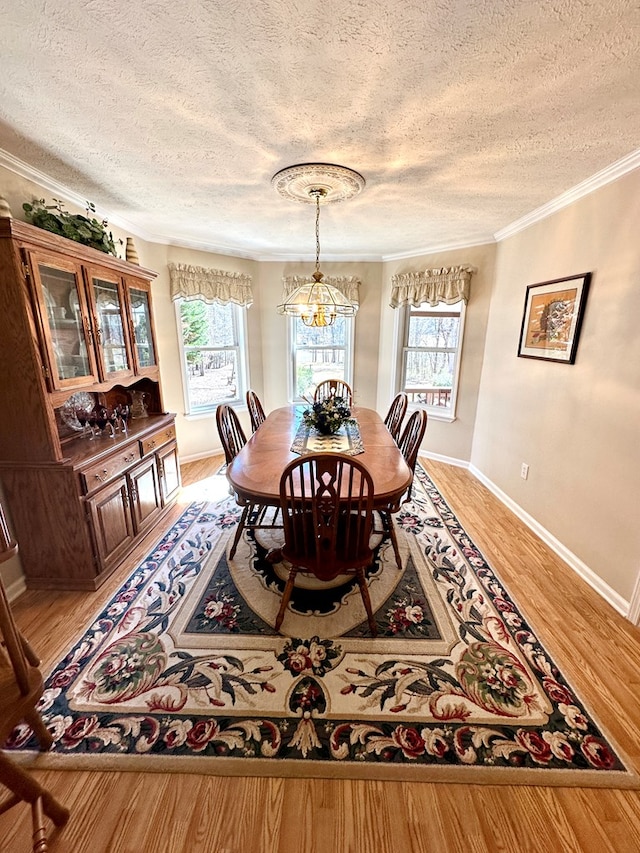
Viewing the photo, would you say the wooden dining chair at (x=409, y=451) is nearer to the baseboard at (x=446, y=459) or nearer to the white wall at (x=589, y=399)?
the white wall at (x=589, y=399)

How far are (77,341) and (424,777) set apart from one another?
276 centimetres

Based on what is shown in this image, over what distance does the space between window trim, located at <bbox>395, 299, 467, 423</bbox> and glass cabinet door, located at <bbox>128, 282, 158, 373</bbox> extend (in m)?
2.83

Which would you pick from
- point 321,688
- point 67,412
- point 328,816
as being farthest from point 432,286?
point 328,816

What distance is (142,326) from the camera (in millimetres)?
2842

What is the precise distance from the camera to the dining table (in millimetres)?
1725

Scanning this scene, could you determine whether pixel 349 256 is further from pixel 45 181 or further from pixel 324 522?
pixel 324 522

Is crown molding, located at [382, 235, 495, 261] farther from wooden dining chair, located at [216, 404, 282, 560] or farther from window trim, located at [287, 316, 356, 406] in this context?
wooden dining chair, located at [216, 404, 282, 560]

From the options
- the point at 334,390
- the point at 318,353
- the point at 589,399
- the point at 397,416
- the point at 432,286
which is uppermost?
the point at 432,286

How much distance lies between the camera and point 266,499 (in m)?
1.70

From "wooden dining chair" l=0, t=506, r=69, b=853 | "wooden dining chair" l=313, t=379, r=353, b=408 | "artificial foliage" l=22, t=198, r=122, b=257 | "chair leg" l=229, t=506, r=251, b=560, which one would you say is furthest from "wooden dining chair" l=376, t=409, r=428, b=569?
"artificial foliage" l=22, t=198, r=122, b=257

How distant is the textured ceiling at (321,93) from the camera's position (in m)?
1.06

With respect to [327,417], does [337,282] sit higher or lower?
higher

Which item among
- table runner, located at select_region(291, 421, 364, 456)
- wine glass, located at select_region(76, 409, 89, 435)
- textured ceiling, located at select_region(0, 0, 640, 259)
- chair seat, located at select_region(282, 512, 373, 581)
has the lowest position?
chair seat, located at select_region(282, 512, 373, 581)

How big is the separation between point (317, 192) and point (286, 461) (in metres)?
1.78
